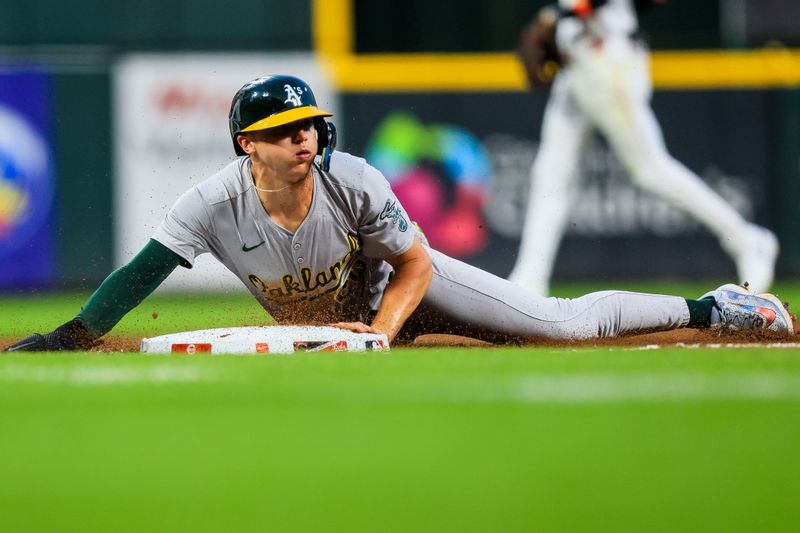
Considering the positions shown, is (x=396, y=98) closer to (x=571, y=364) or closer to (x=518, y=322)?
(x=518, y=322)

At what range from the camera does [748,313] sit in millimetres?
4852

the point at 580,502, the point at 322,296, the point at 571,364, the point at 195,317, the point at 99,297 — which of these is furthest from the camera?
the point at 195,317

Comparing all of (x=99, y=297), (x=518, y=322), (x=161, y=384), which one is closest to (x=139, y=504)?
(x=161, y=384)

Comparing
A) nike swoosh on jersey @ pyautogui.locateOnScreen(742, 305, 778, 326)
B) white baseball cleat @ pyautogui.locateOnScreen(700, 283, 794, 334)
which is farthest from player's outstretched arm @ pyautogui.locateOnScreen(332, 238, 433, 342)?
nike swoosh on jersey @ pyautogui.locateOnScreen(742, 305, 778, 326)

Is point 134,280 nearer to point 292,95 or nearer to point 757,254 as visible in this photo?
point 292,95

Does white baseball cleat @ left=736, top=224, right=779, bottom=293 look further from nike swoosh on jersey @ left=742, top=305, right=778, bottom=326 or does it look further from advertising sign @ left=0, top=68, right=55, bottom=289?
advertising sign @ left=0, top=68, right=55, bottom=289

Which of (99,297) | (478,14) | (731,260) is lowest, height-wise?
(731,260)

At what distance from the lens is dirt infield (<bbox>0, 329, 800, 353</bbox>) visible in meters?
4.57

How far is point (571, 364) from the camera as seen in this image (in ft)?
12.1

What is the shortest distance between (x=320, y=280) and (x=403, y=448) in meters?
1.98

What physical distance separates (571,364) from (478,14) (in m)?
7.23

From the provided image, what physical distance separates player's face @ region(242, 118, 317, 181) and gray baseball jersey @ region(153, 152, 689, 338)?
148 millimetres

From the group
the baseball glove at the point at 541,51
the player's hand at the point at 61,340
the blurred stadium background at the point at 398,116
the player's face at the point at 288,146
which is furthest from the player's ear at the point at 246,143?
the blurred stadium background at the point at 398,116

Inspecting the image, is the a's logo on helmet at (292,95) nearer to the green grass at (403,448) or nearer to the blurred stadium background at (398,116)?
the green grass at (403,448)
